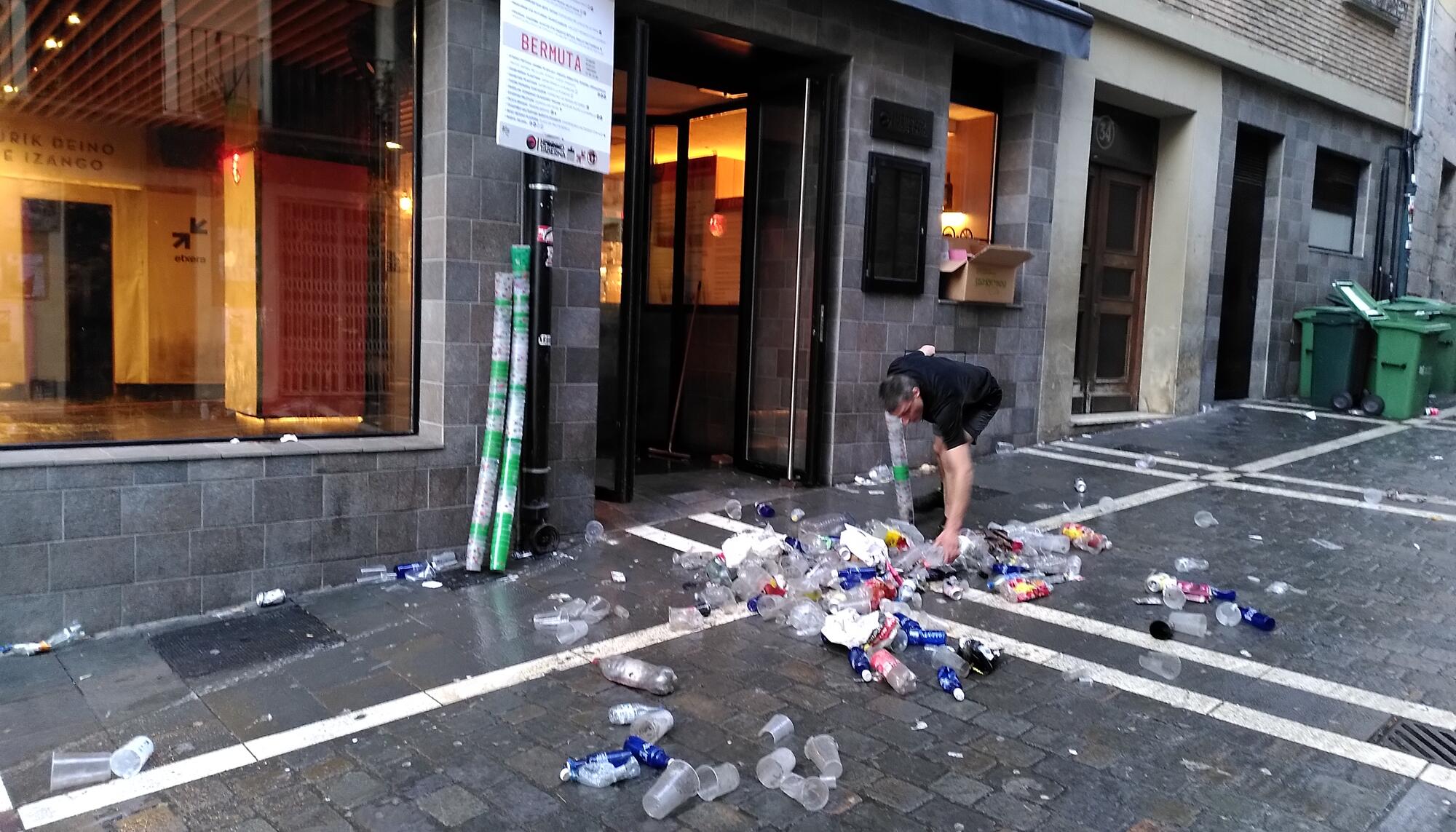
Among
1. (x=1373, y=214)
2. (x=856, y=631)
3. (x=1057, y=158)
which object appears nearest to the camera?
(x=856, y=631)

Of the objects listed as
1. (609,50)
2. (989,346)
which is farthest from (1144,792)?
(989,346)

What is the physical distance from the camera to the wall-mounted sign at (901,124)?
7977 millimetres

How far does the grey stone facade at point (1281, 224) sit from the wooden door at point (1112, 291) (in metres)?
0.92

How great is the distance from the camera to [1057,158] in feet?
31.5

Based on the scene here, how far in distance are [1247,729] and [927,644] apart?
1.30 meters

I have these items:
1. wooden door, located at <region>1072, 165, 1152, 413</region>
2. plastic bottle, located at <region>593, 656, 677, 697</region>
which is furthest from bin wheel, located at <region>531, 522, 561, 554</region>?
wooden door, located at <region>1072, 165, 1152, 413</region>

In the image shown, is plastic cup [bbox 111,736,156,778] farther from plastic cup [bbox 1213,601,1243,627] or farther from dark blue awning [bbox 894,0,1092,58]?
dark blue awning [bbox 894,0,1092,58]

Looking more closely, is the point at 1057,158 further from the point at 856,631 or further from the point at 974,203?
the point at 856,631

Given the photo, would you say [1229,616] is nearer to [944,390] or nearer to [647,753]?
[944,390]

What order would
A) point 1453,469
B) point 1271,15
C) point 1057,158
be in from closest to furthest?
1. point 1453,469
2. point 1057,158
3. point 1271,15

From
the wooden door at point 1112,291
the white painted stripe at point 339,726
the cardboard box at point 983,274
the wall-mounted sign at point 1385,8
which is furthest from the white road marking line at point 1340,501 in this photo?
the wall-mounted sign at point 1385,8

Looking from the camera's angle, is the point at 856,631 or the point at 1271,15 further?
the point at 1271,15

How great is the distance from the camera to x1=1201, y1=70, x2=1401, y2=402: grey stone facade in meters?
11.8

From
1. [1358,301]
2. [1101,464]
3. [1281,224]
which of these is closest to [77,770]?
[1101,464]
